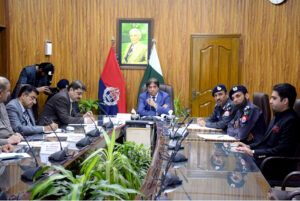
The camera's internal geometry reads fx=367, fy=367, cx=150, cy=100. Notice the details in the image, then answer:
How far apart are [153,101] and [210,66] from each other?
177 centimetres

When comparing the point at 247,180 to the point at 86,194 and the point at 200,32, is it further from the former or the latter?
the point at 200,32

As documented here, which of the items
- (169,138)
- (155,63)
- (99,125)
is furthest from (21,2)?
(169,138)

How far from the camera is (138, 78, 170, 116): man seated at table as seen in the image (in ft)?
17.5

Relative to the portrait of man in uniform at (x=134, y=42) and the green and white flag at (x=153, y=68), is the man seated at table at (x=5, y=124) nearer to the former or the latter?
the green and white flag at (x=153, y=68)

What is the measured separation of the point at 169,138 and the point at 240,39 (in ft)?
12.7

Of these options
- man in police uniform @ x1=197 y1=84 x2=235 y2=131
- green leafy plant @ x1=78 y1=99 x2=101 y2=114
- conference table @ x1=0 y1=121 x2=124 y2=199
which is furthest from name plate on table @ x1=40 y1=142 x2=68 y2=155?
green leafy plant @ x1=78 y1=99 x2=101 y2=114

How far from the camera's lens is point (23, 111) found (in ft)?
12.2

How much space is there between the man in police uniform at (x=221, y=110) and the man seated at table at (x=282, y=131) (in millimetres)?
892

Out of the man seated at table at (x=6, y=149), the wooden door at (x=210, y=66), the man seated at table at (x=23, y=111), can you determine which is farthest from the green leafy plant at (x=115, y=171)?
the wooden door at (x=210, y=66)

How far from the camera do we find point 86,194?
1.62 m

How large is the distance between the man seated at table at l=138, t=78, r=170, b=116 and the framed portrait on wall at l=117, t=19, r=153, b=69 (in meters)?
1.35

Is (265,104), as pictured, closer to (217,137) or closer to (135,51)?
(217,137)

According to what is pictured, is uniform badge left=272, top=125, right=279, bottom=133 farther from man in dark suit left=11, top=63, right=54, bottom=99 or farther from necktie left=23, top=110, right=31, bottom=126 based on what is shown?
man in dark suit left=11, top=63, right=54, bottom=99

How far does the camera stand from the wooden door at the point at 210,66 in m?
6.65
